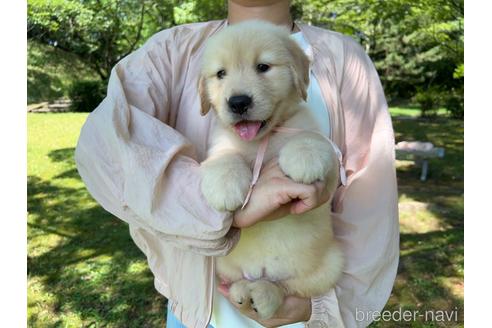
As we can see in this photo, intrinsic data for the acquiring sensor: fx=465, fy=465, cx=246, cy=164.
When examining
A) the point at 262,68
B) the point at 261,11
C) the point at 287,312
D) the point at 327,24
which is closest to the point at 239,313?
the point at 287,312

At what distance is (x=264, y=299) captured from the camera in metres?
1.92

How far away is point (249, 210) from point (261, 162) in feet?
0.77

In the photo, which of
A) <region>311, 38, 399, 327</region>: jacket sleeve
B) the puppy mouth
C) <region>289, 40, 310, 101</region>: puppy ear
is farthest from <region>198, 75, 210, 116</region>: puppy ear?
<region>311, 38, 399, 327</region>: jacket sleeve

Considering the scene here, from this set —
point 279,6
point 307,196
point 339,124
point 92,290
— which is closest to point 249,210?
point 307,196

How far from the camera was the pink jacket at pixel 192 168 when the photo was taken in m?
1.63

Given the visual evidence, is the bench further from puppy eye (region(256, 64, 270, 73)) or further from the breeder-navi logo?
puppy eye (region(256, 64, 270, 73))

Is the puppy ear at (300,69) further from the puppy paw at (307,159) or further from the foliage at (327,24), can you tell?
the foliage at (327,24)

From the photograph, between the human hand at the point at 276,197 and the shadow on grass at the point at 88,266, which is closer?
the human hand at the point at 276,197

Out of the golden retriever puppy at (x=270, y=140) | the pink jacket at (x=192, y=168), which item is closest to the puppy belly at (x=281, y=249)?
the golden retriever puppy at (x=270, y=140)

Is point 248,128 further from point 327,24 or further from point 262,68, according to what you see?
point 327,24

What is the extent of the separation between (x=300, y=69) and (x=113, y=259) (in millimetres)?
4902

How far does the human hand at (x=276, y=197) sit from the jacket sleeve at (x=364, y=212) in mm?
546

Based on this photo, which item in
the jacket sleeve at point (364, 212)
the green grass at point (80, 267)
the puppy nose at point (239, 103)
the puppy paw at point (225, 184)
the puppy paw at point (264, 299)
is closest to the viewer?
the puppy paw at point (225, 184)

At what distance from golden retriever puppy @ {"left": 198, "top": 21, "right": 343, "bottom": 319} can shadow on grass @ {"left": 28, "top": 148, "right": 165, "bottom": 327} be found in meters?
3.18
